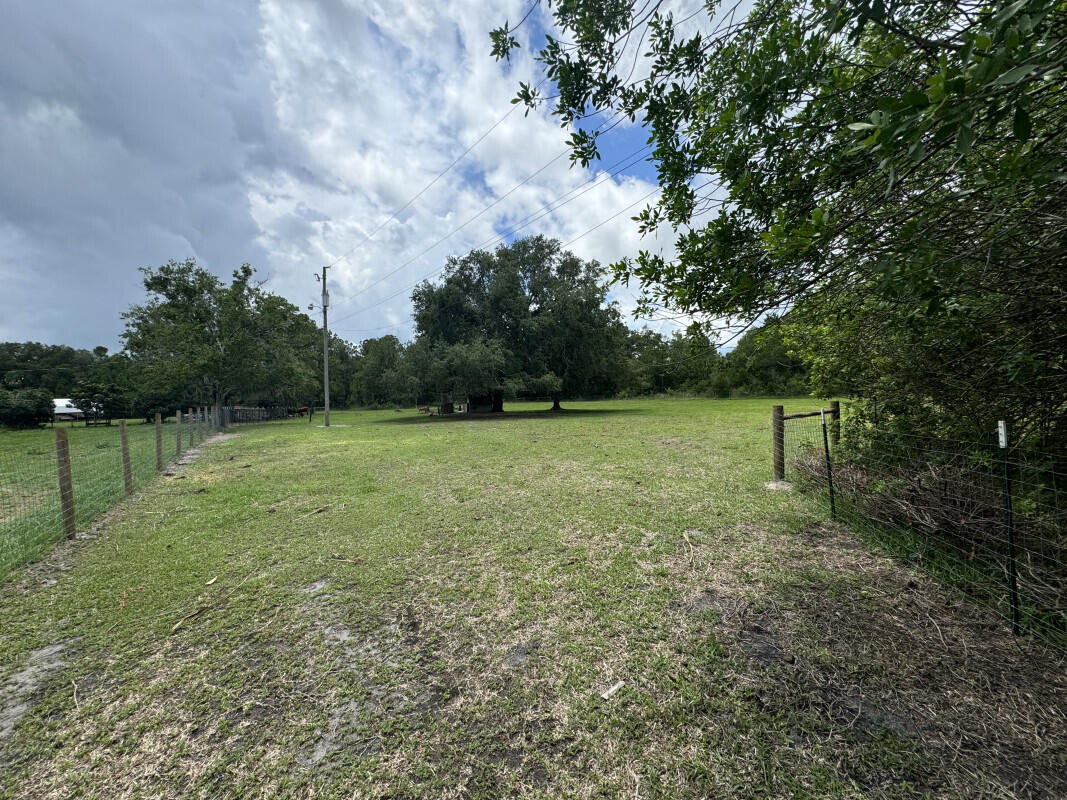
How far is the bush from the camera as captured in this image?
2177 centimetres

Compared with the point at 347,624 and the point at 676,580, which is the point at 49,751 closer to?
the point at 347,624

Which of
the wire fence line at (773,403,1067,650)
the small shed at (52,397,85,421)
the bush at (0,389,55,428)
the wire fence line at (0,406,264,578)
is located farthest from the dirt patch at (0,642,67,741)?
the small shed at (52,397,85,421)

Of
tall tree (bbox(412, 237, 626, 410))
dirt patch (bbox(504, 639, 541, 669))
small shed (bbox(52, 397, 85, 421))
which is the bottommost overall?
dirt patch (bbox(504, 639, 541, 669))

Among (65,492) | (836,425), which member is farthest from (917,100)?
(65,492)

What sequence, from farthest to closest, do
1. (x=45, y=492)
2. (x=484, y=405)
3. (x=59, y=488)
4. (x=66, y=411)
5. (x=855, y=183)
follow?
(x=66, y=411) < (x=484, y=405) < (x=45, y=492) < (x=59, y=488) < (x=855, y=183)

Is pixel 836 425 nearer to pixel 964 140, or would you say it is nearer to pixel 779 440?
pixel 779 440

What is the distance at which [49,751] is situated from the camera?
170cm

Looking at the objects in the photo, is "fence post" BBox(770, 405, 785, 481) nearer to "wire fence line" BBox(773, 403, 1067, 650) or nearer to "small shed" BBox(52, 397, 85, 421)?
"wire fence line" BBox(773, 403, 1067, 650)

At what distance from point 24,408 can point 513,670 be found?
108 ft

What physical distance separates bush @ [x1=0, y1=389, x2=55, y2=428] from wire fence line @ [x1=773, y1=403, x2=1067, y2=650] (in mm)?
34023

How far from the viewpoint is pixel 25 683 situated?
2117 mm

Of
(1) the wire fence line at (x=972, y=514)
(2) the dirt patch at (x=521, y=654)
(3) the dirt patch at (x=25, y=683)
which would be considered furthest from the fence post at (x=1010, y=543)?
(3) the dirt patch at (x=25, y=683)

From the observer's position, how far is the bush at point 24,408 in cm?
2177

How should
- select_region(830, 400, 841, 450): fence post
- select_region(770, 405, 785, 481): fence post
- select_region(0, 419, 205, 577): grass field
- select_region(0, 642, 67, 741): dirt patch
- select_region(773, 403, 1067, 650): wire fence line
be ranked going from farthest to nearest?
select_region(770, 405, 785, 481): fence post → select_region(830, 400, 841, 450): fence post → select_region(0, 419, 205, 577): grass field → select_region(773, 403, 1067, 650): wire fence line → select_region(0, 642, 67, 741): dirt patch
